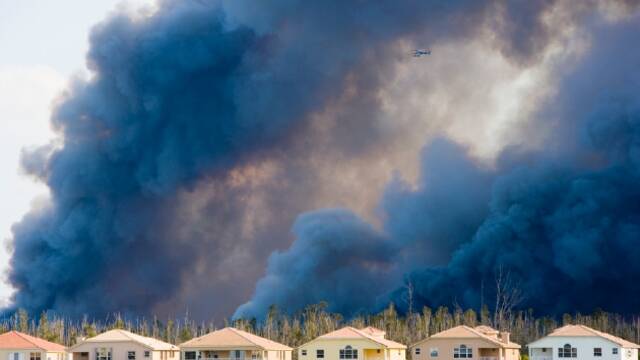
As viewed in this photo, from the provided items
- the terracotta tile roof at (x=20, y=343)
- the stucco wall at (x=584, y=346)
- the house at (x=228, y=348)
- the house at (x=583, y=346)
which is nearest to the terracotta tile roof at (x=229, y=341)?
the house at (x=228, y=348)

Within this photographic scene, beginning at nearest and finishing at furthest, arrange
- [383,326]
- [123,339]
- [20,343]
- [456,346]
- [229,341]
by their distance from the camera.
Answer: [229,341] < [123,339] < [20,343] < [456,346] < [383,326]

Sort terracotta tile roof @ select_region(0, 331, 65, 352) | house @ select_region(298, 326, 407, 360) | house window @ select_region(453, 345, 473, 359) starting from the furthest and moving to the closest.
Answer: house @ select_region(298, 326, 407, 360)
house window @ select_region(453, 345, 473, 359)
terracotta tile roof @ select_region(0, 331, 65, 352)

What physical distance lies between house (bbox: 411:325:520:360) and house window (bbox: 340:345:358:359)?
372 centimetres

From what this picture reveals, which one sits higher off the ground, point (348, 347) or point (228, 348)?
point (348, 347)

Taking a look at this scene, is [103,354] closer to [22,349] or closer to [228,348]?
[22,349]

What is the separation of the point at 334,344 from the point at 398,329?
55.2ft

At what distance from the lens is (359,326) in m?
99.6

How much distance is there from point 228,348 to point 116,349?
22.1ft

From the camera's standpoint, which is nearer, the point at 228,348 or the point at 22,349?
the point at 228,348

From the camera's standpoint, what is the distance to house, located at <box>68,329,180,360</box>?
251 feet

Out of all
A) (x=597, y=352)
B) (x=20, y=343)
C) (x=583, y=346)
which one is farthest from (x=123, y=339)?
(x=597, y=352)

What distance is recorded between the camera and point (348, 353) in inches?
3103

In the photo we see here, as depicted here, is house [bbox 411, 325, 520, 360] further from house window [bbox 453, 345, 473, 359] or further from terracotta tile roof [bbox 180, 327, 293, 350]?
terracotta tile roof [bbox 180, 327, 293, 350]

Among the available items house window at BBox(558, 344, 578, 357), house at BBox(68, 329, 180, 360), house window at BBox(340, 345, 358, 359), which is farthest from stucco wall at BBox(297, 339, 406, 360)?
house window at BBox(558, 344, 578, 357)
